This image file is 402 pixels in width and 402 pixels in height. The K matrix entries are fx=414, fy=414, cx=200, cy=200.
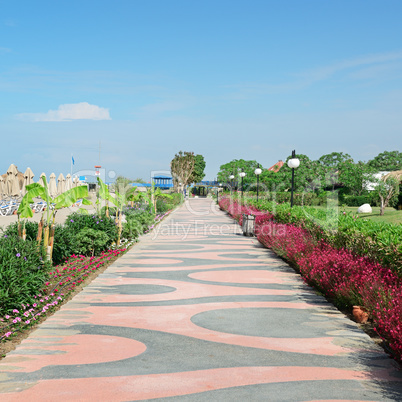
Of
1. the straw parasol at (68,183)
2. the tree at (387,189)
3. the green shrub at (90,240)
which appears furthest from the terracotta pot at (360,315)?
the straw parasol at (68,183)

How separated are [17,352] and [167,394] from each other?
2130 mm

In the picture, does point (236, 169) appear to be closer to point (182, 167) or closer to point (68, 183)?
point (182, 167)

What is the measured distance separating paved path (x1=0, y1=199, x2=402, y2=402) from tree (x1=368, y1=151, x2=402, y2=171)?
77001mm

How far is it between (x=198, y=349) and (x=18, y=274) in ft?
10.7

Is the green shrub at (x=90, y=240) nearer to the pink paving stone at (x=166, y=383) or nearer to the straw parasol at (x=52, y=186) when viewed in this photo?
the pink paving stone at (x=166, y=383)

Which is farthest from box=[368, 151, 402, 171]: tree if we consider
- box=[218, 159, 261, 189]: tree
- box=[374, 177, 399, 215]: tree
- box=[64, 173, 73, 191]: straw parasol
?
box=[64, 173, 73, 191]: straw parasol

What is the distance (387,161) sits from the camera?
78875 mm

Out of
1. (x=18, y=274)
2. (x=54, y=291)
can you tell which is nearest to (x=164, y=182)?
(x=54, y=291)

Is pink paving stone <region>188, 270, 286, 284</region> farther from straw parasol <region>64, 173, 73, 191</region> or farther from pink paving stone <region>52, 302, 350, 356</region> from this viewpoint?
straw parasol <region>64, 173, 73, 191</region>

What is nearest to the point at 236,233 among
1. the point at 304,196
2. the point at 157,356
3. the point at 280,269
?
the point at 280,269

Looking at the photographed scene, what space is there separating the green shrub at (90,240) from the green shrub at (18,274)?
164 inches

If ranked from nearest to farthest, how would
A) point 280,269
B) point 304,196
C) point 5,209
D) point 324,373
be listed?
point 324,373, point 280,269, point 5,209, point 304,196

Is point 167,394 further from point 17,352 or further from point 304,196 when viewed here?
point 304,196

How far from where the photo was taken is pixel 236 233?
18969 millimetres
